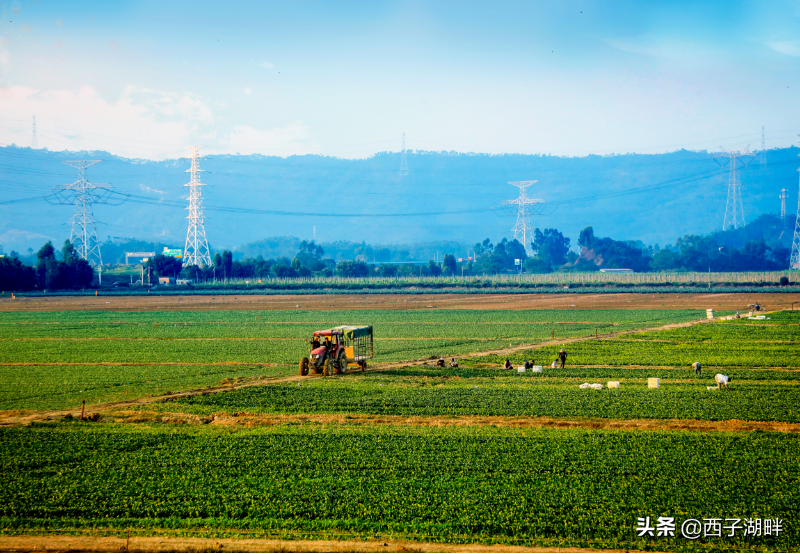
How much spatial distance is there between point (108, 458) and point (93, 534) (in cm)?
595

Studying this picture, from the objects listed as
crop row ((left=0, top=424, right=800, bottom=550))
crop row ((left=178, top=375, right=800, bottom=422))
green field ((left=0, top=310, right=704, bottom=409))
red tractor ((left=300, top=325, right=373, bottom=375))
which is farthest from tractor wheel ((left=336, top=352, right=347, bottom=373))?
crop row ((left=0, top=424, right=800, bottom=550))

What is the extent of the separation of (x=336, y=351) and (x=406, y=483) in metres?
20.4

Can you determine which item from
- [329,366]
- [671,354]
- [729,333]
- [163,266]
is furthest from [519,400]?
[163,266]

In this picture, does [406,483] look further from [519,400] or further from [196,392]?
[196,392]

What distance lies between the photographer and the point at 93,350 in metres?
51.7

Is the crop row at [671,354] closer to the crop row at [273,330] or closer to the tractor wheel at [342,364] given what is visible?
the tractor wheel at [342,364]

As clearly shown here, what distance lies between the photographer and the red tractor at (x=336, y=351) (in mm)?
37094

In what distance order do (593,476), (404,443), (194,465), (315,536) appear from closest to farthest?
(315,536) < (593,476) < (194,465) < (404,443)

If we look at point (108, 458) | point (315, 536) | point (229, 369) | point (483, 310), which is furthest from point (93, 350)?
point (483, 310)

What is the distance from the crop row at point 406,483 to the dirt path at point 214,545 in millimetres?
315

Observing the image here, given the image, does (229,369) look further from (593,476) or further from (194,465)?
(593,476)

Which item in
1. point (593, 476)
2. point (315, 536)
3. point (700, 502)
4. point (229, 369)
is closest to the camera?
point (315, 536)

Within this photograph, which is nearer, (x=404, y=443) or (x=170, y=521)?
(x=170, y=521)

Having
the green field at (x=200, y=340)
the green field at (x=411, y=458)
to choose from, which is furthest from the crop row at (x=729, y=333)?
the green field at (x=411, y=458)
